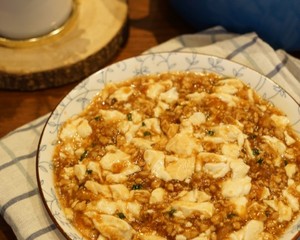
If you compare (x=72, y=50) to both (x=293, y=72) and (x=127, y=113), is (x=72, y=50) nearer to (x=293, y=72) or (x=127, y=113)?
(x=127, y=113)

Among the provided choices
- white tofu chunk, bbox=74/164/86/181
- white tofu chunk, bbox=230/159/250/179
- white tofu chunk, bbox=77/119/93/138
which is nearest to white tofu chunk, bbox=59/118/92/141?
white tofu chunk, bbox=77/119/93/138

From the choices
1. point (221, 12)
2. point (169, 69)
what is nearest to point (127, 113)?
point (169, 69)

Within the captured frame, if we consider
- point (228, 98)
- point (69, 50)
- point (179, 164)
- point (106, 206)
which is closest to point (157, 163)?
point (179, 164)

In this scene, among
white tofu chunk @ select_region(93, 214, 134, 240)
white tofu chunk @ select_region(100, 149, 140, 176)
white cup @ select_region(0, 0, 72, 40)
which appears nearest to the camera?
white tofu chunk @ select_region(93, 214, 134, 240)

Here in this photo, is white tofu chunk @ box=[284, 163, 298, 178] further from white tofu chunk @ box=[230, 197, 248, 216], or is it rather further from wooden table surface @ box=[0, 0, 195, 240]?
wooden table surface @ box=[0, 0, 195, 240]

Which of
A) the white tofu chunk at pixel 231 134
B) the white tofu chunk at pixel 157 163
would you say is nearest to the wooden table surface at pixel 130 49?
the white tofu chunk at pixel 157 163

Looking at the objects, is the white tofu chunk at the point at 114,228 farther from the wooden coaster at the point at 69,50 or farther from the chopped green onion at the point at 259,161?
the wooden coaster at the point at 69,50

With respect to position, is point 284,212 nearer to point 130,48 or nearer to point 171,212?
point 171,212
